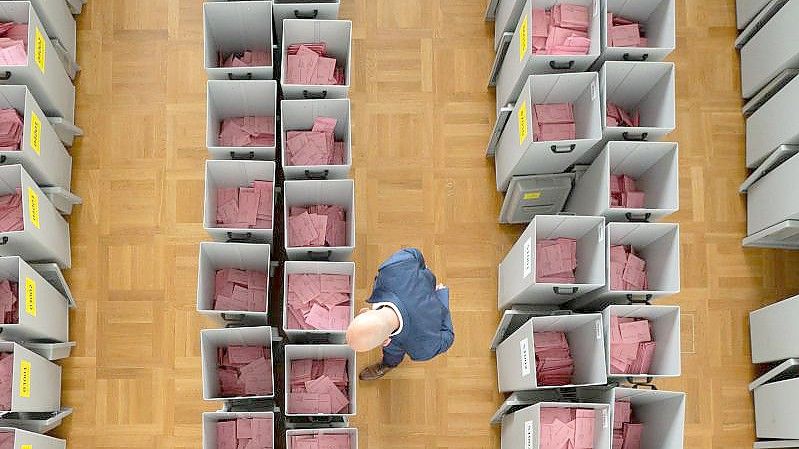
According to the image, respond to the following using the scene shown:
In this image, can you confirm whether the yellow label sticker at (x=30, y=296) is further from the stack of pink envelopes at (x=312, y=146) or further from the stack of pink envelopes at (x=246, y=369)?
the stack of pink envelopes at (x=312, y=146)

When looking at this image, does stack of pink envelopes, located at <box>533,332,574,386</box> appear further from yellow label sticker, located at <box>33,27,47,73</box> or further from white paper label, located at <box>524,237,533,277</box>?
yellow label sticker, located at <box>33,27,47,73</box>

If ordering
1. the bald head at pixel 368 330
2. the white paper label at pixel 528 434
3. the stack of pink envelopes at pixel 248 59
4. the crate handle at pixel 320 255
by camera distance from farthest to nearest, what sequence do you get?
1. the stack of pink envelopes at pixel 248 59
2. the crate handle at pixel 320 255
3. the white paper label at pixel 528 434
4. the bald head at pixel 368 330

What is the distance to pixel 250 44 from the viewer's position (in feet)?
15.1

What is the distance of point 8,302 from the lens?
418cm

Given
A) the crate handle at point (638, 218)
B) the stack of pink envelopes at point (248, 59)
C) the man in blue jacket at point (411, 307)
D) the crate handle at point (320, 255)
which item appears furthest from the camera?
the stack of pink envelopes at point (248, 59)

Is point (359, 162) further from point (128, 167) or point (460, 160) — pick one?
point (128, 167)

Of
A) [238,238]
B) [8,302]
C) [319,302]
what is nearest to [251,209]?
[238,238]

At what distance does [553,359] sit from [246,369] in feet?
5.16

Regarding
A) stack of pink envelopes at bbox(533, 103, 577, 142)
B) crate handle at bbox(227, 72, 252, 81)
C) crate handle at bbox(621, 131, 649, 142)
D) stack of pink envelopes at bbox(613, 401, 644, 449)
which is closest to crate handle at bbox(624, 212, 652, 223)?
crate handle at bbox(621, 131, 649, 142)

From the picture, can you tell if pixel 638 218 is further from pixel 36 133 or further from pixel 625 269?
pixel 36 133

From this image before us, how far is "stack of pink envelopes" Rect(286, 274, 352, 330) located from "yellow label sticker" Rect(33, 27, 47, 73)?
71.0 inches

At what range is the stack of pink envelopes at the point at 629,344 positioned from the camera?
3887 millimetres

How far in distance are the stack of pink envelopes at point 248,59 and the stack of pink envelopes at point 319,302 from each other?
4.26 feet

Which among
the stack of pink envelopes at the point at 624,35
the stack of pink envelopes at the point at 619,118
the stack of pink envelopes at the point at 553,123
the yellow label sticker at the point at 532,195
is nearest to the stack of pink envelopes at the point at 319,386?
the yellow label sticker at the point at 532,195
